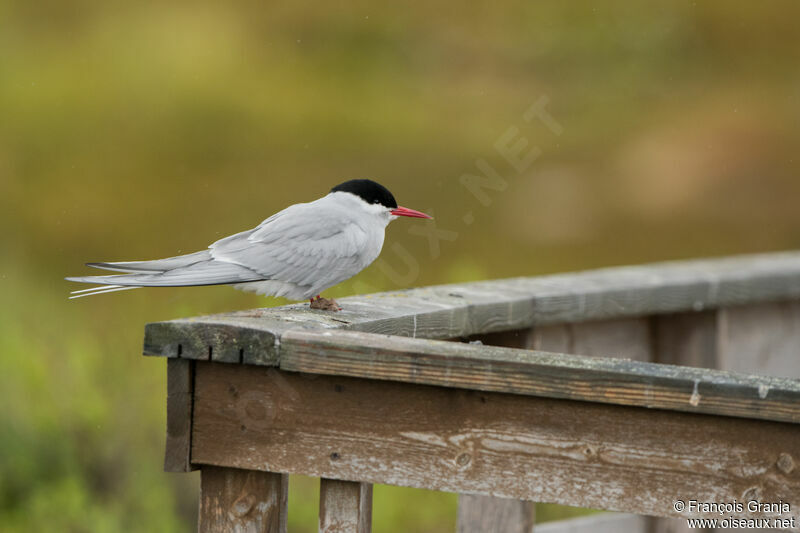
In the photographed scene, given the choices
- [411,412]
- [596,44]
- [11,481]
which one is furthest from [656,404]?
[596,44]

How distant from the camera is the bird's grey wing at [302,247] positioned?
2539 mm

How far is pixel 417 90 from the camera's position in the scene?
9.21 metres

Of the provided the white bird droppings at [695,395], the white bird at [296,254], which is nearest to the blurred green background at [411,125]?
the white bird at [296,254]

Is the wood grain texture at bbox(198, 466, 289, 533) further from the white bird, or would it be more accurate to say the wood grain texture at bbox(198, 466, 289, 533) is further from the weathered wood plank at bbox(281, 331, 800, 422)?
the white bird

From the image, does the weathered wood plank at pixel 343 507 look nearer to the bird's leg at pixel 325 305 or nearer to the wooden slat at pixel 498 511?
the bird's leg at pixel 325 305

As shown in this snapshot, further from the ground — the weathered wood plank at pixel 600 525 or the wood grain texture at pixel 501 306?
the wood grain texture at pixel 501 306

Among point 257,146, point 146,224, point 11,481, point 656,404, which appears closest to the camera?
point 656,404

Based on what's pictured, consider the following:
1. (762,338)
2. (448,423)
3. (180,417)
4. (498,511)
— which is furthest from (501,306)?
(762,338)

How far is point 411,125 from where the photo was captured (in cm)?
862

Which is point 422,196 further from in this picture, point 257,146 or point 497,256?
point 257,146

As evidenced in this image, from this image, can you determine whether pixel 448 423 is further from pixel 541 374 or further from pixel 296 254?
pixel 296 254

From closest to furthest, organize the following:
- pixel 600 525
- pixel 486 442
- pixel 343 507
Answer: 1. pixel 486 442
2. pixel 343 507
3. pixel 600 525

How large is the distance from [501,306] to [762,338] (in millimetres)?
1585

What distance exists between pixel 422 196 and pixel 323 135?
132 centimetres
